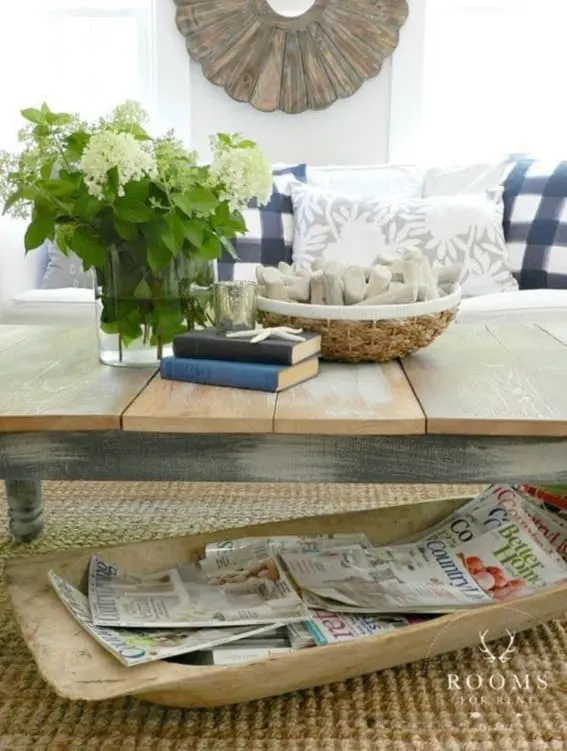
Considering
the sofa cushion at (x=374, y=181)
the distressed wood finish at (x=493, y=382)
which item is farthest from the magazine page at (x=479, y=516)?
the sofa cushion at (x=374, y=181)

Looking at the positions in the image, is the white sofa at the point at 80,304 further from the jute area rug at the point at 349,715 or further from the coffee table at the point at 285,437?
the coffee table at the point at 285,437

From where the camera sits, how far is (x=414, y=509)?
1440 mm

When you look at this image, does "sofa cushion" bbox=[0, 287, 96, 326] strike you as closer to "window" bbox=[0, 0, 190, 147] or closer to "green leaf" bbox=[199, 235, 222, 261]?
"green leaf" bbox=[199, 235, 222, 261]

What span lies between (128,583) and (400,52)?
250cm

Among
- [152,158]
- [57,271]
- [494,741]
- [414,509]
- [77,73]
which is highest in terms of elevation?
[77,73]

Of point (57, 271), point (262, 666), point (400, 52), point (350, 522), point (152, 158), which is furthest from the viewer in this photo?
point (400, 52)

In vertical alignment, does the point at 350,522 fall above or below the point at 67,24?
below

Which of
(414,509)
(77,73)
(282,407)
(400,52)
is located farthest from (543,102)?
(282,407)

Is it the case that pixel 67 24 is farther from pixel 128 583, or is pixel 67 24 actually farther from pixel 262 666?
pixel 262 666

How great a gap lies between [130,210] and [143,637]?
549 millimetres

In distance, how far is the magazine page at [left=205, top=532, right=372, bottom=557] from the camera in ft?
4.42

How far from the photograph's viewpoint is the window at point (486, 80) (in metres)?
3.20

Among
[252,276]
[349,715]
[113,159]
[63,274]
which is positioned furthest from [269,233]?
[349,715]

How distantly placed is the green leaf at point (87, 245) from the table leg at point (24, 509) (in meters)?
0.60
